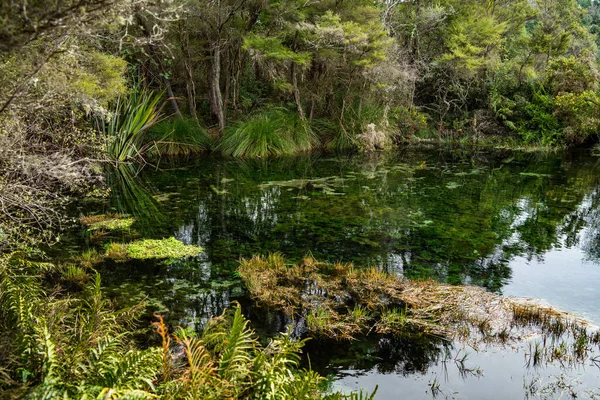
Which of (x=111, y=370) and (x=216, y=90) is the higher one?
(x=216, y=90)

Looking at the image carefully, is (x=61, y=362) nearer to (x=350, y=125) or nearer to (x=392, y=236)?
(x=392, y=236)

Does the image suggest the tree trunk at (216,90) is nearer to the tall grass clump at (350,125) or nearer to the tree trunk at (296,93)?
the tree trunk at (296,93)

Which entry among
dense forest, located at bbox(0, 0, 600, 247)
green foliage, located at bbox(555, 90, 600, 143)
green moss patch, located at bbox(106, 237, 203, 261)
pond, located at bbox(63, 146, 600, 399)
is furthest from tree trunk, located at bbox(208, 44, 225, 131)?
green foliage, located at bbox(555, 90, 600, 143)

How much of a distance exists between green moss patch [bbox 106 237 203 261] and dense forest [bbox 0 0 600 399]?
782 mm

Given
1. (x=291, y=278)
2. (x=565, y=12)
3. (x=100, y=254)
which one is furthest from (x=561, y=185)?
(x=565, y=12)

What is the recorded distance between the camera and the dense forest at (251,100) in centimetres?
314

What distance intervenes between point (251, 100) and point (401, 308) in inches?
572

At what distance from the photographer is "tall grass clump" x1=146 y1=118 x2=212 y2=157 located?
1463 cm

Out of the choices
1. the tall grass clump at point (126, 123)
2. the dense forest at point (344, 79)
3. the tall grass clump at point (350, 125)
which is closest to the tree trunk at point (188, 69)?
the dense forest at point (344, 79)

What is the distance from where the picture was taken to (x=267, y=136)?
604 inches

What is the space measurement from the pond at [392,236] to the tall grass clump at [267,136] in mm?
897

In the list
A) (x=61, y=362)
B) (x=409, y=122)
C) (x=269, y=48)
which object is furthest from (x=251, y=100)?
(x=61, y=362)

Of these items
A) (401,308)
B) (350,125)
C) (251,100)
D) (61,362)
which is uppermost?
(251,100)

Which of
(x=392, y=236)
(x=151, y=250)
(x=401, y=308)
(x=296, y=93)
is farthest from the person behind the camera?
(x=296, y=93)
